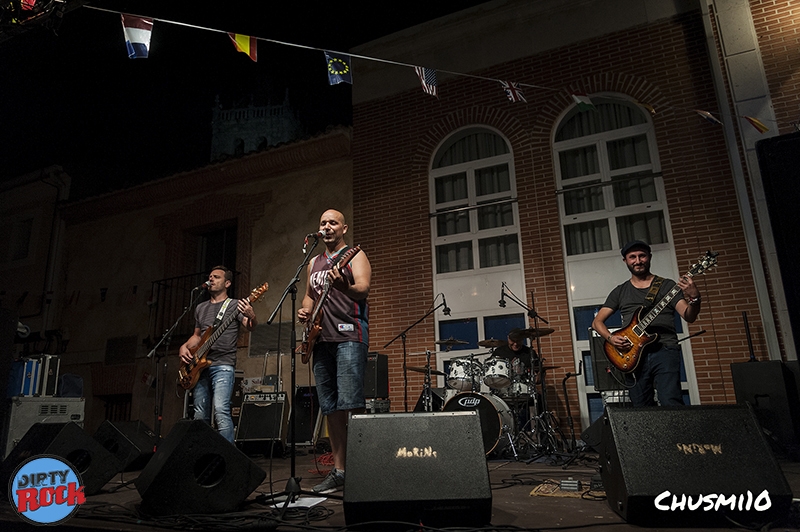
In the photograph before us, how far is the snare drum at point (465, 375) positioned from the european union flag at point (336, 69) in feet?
11.6

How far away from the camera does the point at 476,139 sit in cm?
826

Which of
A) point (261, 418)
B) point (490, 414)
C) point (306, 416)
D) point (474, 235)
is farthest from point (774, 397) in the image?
point (261, 418)

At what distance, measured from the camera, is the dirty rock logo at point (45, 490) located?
2.32 metres

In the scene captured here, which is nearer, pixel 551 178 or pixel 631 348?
pixel 631 348

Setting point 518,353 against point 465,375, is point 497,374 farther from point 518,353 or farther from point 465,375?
point 518,353

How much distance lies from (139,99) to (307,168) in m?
4.81

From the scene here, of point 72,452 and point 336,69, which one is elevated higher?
point 336,69

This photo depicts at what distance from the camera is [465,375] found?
610cm

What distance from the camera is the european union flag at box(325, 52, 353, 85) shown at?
5.90 metres

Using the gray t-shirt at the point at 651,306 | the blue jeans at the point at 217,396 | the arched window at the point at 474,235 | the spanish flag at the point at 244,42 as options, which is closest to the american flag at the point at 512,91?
the arched window at the point at 474,235

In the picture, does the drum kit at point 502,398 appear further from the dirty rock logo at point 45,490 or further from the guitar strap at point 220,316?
the dirty rock logo at point 45,490

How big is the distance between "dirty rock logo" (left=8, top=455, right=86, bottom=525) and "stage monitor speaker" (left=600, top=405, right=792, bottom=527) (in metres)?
2.54

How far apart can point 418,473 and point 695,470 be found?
3.80 feet

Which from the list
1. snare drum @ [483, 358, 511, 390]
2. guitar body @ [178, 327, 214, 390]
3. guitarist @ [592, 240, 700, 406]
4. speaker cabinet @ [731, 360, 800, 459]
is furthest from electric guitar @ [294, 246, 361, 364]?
speaker cabinet @ [731, 360, 800, 459]
